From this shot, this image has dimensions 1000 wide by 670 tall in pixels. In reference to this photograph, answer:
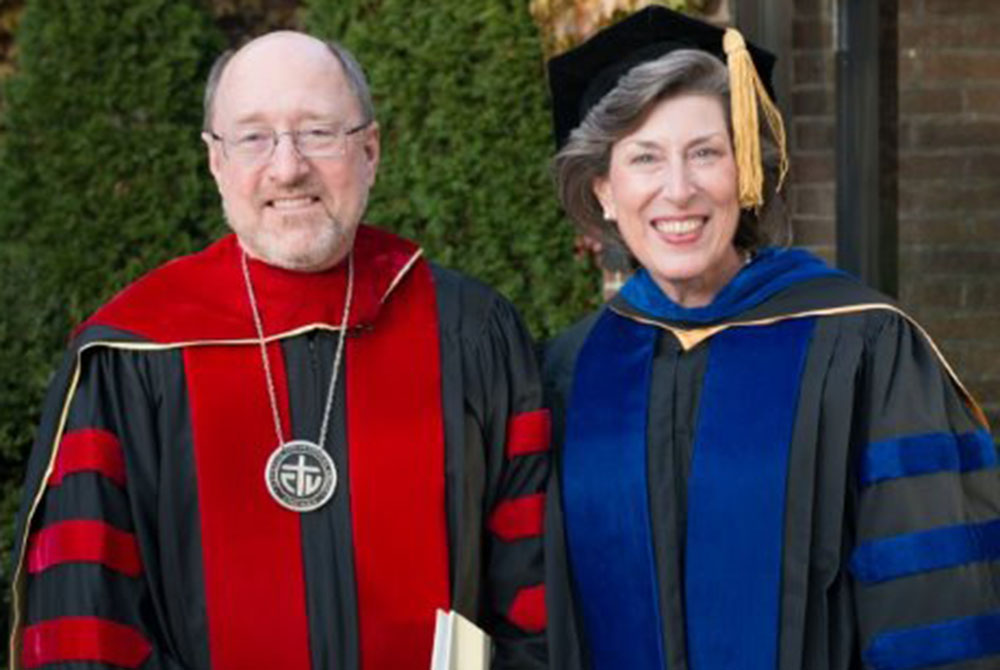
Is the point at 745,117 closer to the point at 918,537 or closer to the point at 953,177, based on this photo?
the point at 918,537

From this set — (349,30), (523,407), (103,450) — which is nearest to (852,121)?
(349,30)

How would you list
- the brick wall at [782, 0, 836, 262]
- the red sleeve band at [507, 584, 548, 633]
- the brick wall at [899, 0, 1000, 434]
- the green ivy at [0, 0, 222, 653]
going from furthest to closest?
the green ivy at [0, 0, 222, 653] → the brick wall at [899, 0, 1000, 434] → the brick wall at [782, 0, 836, 262] → the red sleeve band at [507, 584, 548, 633]

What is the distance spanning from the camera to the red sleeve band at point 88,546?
10.8 feet

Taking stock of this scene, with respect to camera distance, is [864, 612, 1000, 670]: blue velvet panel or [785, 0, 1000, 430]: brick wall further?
[785, 0, 1000, 430]: brick wall

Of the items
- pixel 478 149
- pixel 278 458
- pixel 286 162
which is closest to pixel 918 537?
pixel 278 458

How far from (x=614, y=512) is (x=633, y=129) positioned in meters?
0.68

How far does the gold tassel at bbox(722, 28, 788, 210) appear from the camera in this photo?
3.45 m

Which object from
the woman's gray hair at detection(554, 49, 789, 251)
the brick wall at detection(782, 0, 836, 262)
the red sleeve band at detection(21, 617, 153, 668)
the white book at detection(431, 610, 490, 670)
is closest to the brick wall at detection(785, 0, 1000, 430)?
the brick wall at detection(782, 0, 836, 262)

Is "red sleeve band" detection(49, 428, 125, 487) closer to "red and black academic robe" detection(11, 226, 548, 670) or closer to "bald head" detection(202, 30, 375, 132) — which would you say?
"red and black academic robe" detection(11, 226, 548, 670)

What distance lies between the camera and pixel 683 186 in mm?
3438

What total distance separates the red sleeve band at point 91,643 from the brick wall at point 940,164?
2926mm

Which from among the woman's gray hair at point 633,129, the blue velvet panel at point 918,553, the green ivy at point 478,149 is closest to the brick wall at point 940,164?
the green ivy at point 478,149

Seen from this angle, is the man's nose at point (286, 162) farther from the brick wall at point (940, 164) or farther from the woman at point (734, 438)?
the brick wall at point (940, 164)

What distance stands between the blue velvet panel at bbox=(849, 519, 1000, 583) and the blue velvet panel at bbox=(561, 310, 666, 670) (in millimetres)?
386
